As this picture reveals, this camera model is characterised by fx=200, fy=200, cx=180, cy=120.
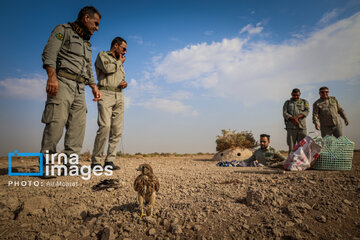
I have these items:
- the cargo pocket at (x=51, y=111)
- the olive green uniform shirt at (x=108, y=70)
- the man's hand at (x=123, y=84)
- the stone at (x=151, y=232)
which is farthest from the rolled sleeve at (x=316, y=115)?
the cargo pocket at (x=51, y=111)

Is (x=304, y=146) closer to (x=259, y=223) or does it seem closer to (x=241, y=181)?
(x=241, y=181)

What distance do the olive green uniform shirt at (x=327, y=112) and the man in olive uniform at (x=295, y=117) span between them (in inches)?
13.2

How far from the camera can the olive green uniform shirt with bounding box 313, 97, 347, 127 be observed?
639 centimetres

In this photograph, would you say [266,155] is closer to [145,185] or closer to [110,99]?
[110,99]

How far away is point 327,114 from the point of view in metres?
6.43

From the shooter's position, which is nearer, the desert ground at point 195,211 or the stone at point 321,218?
the desert ground at point 195,211

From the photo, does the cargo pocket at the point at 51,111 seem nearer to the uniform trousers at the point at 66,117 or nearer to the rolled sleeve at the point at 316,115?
the uniform trousers at the point at 66,117

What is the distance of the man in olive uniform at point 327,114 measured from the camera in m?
6.40

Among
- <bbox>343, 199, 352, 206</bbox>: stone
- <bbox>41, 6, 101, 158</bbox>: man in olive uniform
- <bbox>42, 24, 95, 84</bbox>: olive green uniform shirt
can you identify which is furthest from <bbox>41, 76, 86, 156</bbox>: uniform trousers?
<bbox>343, 199, 352, 206</bbox>: stone

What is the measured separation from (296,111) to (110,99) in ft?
19.0

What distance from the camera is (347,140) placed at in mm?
4445

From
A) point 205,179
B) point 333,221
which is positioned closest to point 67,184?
point 205,179

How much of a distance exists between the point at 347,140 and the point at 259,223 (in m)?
3.84

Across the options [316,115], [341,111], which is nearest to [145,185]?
[316,115]
